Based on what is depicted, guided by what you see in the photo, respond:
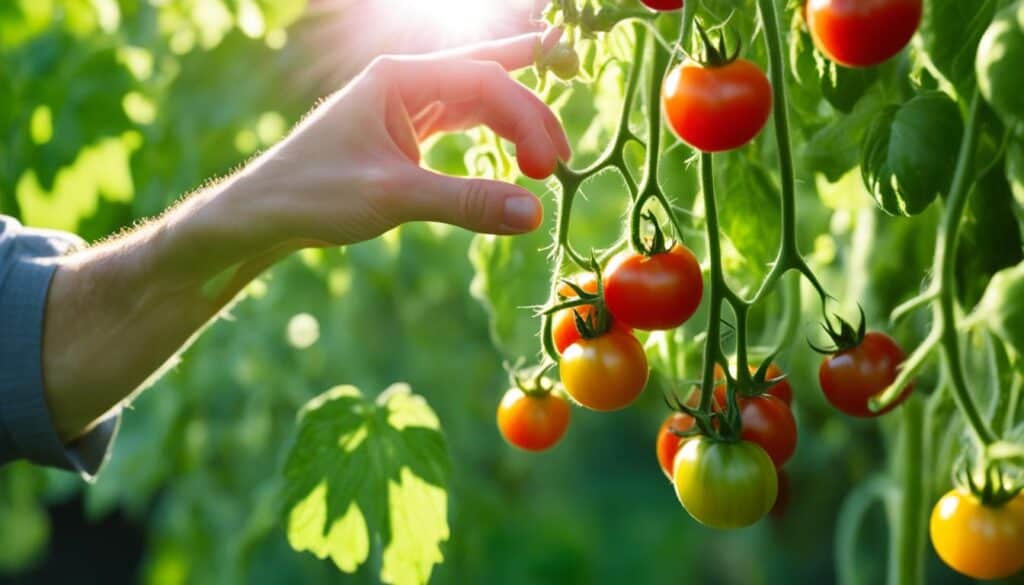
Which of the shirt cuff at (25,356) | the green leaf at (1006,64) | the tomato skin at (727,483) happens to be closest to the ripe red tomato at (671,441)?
the tomato skin at (727,483)

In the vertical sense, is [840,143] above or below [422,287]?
above

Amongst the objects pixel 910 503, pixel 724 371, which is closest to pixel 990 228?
pixel 724 371

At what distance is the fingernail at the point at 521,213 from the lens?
98cm

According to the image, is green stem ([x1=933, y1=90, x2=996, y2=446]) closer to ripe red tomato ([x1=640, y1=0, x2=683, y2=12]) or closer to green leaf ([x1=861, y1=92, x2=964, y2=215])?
green leaf ([x1=861, y1=92, x2=964, y2=215])

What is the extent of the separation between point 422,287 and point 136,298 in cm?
203

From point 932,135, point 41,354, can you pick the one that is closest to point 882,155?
point 932,135

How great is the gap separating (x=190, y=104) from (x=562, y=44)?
189cm

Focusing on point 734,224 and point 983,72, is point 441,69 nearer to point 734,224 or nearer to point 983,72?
point 734,224

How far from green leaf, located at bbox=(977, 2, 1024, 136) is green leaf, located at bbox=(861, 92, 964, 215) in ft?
0.58

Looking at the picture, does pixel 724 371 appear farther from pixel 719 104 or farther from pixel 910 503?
pixel 910 503

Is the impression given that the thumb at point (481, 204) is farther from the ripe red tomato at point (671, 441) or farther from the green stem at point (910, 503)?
the green stem at point (910, 503)

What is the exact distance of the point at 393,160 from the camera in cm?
104

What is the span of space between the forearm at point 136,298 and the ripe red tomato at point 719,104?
18.5 inches

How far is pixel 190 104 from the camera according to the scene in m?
2.65
